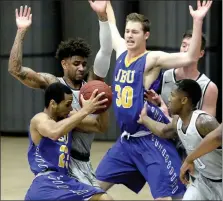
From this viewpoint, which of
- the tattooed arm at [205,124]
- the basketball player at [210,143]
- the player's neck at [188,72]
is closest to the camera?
the basketball player at [210,143]

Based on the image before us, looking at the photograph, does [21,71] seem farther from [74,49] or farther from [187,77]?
[187,77]

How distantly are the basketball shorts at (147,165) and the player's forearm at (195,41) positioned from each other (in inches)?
35.0

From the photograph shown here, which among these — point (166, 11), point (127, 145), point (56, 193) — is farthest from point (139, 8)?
point (56, 193)

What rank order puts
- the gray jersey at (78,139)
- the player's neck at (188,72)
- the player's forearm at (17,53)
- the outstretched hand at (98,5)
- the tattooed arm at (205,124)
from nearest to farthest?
the tattooed arm at (205,124)
the outstretched hand at (98,5)
the player's forearm at (17,53)
the gray jersey at (78,139)
the player's neck at (188,72)

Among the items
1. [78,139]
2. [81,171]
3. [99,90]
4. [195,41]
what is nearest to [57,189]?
[81,171]

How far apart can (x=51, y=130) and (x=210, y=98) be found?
148 centimetres

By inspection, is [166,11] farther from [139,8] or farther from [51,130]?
[51,130]

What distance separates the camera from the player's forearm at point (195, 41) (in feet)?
14.7

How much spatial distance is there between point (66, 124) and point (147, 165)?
1090 millimetres

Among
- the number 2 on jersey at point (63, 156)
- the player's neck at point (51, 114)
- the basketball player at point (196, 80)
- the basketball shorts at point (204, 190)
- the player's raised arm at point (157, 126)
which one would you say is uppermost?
the basketball player at point (196, 80)

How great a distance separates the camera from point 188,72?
17.4 feet

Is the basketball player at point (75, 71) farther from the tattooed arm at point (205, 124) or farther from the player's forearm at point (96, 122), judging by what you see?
the tattooed arm at point (205, 124)

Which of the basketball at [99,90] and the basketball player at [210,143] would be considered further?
the basketball at [99,90]

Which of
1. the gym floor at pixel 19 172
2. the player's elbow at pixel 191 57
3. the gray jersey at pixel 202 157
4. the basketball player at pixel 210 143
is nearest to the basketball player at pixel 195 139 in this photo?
the gray jersey at pixel 202 157
